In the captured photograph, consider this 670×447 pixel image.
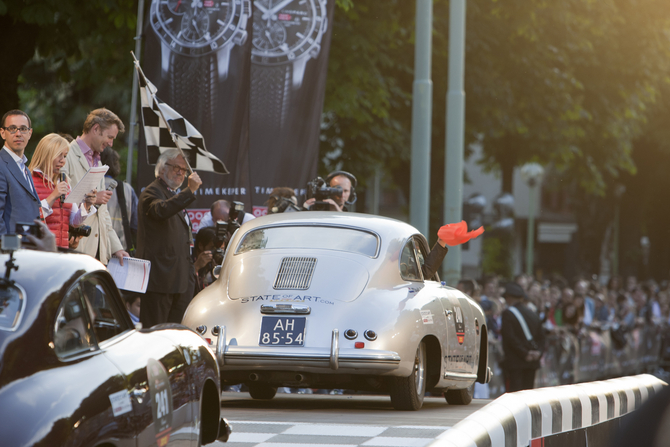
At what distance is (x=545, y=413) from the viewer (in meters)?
6.24

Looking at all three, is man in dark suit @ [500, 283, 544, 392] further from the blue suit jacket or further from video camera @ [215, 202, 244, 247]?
the blue suit jacket

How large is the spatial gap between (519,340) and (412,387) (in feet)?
21.0

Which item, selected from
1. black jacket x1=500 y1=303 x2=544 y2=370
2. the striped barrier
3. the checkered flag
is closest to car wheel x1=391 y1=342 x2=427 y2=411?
the striped barrier

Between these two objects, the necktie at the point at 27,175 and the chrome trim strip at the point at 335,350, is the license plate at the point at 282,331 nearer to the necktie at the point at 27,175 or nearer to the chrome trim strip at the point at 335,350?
the chrome trim strip at the point at 335,350

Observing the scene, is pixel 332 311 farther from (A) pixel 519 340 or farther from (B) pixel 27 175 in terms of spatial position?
(A) pixel 519 340

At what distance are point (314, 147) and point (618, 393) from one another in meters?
6.51

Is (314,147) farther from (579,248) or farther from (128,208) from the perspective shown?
(579,248)

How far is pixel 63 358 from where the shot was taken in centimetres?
447

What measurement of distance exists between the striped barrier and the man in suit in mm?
3617

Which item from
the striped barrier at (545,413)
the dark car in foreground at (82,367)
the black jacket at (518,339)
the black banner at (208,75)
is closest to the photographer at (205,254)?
the black banner at (208,75)

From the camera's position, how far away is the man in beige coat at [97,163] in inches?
357

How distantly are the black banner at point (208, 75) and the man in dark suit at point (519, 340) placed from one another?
15.2 feet

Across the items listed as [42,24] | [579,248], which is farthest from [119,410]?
[579,248]

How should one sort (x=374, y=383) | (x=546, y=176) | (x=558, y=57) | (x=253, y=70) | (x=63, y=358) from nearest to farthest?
A: (x=63, y=358)
(x=374, y=383)
(x=253, y=70)
(x=558, y=57)
(x=546, y=176)
